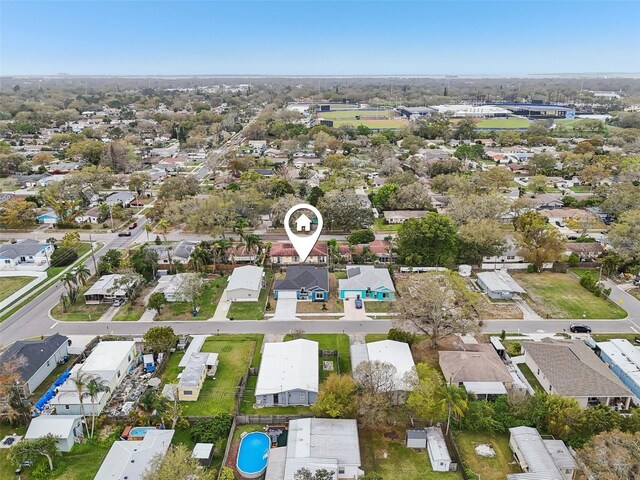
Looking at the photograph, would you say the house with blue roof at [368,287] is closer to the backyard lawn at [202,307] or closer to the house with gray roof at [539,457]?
the backyard lawn at [202,307]

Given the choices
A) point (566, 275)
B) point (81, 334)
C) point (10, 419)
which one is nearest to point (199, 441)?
point (10, 419)

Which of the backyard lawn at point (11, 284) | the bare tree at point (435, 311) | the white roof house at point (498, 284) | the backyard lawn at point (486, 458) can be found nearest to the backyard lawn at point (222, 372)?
the bare tree at point (435, 311)

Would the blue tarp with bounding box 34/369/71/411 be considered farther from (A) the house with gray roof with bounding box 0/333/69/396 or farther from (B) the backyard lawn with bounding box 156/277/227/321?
(B) the backyard lawn with bounding box 156/277/227/321

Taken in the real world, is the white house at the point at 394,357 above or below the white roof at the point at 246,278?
above

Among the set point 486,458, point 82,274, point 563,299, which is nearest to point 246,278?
point 82,274

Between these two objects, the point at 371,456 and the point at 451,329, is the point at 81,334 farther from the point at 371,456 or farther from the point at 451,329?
the point at 451,329
